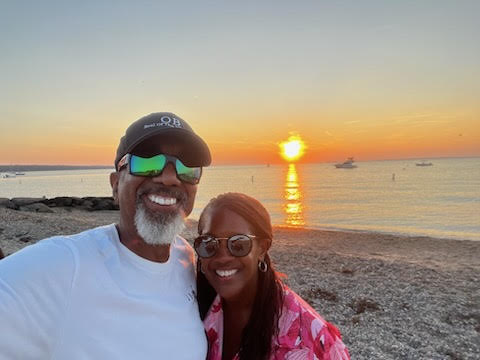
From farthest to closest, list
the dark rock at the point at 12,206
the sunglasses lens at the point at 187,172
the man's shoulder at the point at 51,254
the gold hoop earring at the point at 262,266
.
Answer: the dark rock at the point at 12,206 → the gold hoop earring at the point at 262,266 → the sunglasses lens at the point at 187,172 → the man's shoulder at the point at 51,254

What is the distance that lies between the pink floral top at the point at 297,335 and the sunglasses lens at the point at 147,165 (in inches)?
45.7

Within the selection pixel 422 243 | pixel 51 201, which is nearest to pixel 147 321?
pixel 422 243

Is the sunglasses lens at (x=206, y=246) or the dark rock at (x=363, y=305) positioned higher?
the sunglasses lens at (x=206, y=246)

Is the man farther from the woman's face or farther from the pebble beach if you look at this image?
the pebble beach

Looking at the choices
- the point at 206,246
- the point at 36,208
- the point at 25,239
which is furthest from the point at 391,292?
the point at 36,208

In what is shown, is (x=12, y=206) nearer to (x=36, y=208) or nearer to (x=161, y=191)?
(x=36, y=208)

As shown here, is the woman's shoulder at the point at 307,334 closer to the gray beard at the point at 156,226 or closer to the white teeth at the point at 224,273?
the white teeth at the point at 224,273

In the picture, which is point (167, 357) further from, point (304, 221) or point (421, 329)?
point (304, 221)

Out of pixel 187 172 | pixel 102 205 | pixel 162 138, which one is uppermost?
pixel 162 138

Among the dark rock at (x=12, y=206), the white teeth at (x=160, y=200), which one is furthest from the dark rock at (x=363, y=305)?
the dark rock at (x=12, y=206)

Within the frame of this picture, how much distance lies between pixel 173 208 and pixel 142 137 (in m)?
0.57

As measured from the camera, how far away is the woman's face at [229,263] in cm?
285

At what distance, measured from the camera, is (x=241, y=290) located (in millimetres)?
2889

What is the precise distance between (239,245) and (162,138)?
1022 millimetres
